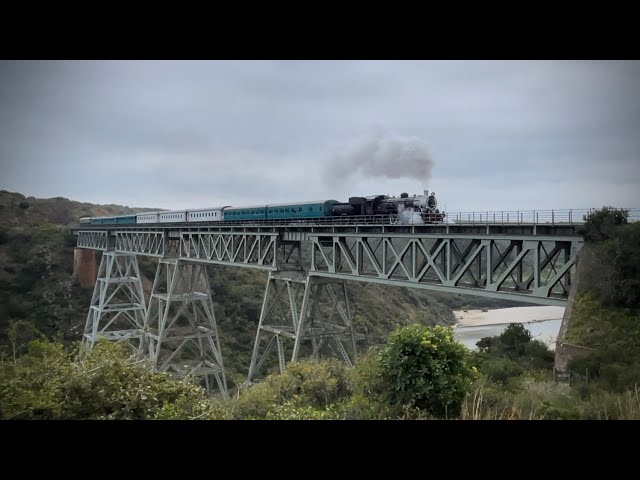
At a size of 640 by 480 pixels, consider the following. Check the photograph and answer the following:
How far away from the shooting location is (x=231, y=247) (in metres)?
18.5

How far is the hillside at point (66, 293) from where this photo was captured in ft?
96.5

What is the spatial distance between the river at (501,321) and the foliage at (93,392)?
111ft

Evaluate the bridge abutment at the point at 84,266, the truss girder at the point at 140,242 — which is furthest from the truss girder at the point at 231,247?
the bridge abutment at the point at 84,266

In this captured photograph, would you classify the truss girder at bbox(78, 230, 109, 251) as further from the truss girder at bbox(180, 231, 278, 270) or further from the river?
the river

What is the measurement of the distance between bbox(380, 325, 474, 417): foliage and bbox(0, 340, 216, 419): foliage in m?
3.14

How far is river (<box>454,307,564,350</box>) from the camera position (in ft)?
139

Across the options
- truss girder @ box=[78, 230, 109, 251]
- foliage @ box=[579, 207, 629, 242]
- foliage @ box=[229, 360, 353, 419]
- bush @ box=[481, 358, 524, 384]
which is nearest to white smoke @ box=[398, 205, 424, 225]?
foliage @ box=[579, 207, 629, 242]

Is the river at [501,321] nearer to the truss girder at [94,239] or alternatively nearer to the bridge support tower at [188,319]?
the bridge support tower at [188,319]

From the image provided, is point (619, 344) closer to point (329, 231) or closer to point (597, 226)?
point (597, 226)

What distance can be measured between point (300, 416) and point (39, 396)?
3.91 m

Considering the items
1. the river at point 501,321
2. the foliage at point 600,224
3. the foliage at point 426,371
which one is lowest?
the river at point 501,321

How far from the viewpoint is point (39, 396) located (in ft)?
20.4

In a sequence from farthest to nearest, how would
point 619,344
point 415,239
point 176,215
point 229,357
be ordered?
point 229,357
point 176,215
point 415,239
point 619,344
